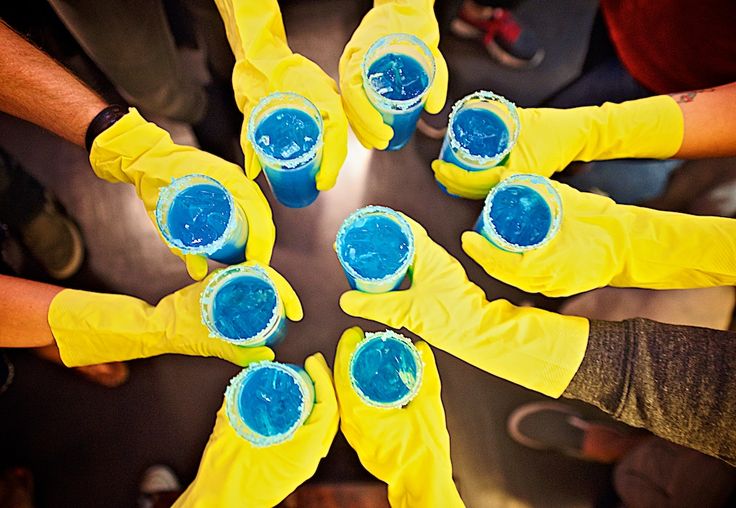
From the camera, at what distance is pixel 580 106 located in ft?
5.84

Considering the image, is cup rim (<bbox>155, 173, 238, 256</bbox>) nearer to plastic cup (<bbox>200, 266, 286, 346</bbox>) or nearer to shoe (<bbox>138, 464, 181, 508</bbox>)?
plastic cup (<bbox>200, 266, 286, 346</bbox>)

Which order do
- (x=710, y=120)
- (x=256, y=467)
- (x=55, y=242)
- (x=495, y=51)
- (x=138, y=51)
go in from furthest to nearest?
(x=495, y=51) → (x=55, y=242) → (x=138, y=51) → (x=710, y=120) → (x=256, y=467)

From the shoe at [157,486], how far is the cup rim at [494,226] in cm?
123

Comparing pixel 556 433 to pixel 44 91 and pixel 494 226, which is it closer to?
pixel 494 226

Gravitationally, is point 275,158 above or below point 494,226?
above

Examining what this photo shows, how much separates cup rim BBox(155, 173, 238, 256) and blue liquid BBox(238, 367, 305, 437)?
35 centimetres

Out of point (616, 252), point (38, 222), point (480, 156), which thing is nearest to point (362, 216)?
point (480, 156)

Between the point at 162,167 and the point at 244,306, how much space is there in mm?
487

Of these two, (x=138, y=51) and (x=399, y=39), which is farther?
(x=138, y=51)

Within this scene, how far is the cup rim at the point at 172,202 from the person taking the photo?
1.31m

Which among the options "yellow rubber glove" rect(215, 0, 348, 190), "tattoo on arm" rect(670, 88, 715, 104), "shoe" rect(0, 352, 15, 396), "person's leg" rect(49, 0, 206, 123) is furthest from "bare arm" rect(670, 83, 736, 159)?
"shoe" rect(0, 352, 15, 396)

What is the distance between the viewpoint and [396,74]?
→ 151cm

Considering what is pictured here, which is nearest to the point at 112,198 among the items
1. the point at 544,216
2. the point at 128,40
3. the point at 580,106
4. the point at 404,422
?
the point at 128,40

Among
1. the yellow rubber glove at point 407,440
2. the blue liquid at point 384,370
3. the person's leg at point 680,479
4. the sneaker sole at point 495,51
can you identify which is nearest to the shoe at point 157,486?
the yellow rubber glove at point 407,440
